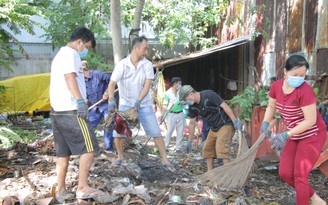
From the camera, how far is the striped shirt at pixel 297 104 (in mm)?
3430

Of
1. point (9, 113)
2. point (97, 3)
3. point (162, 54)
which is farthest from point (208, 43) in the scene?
point (9, 113)

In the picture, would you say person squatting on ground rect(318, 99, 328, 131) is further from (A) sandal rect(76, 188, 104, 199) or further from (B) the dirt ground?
(A) sandal rect(76, 188, 104, 199)

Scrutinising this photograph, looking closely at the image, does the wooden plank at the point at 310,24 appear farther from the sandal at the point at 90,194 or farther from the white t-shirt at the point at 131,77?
the sandal at the point at 90,194

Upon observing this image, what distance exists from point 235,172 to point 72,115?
1888 mm

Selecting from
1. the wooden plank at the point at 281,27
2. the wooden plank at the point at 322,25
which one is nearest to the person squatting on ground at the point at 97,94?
the wooden plank at the point at 322,25

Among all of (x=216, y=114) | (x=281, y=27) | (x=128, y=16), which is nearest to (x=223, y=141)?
(x=216, y=114)

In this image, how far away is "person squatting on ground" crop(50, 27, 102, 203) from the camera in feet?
11.4

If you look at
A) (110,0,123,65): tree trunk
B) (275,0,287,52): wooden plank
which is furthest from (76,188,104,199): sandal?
(275,0,287,52): wooden plank

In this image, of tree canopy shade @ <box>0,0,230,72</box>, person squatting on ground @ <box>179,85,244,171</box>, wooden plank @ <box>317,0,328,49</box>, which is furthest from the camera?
tree canopy shade @ <box>0,0,230,72</box>

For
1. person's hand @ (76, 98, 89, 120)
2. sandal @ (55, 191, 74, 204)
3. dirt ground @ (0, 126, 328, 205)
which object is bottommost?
dirt ground @ (0, 126, 328, 205)

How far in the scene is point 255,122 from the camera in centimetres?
665

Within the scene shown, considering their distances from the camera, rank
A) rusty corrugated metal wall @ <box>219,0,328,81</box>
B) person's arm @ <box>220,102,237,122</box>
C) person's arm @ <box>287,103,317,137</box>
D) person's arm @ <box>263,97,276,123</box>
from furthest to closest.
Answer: rusty corrugated metal wall @ <box>219,0,328,81</box> → person's arm @ <box>220,102,237,122</box> → person's arm @ <box>263,97,276,123</box> → person's arm @ <box>287,103,317,137</box>

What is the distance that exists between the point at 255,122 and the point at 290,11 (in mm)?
4544

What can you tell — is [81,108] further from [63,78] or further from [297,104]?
[297,104]
